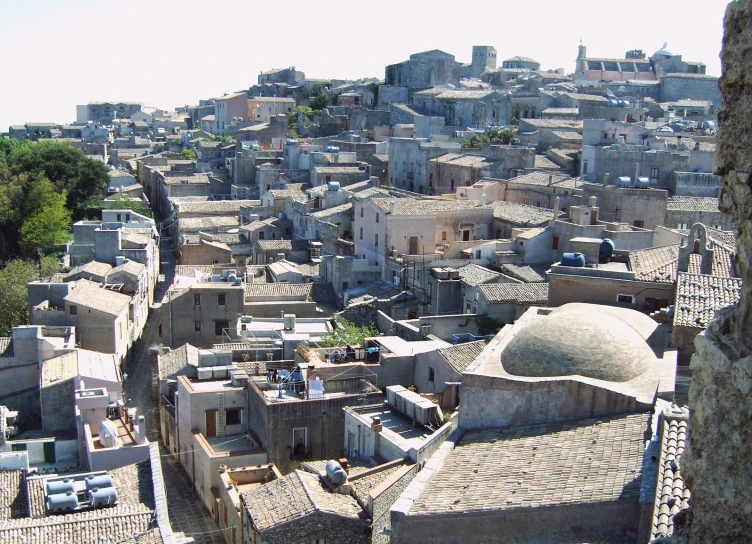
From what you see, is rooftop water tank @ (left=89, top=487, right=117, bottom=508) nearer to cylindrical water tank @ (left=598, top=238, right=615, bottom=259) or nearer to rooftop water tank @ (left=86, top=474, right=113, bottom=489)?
rooftop water tank @ (left=86, top=474, right=113, bottom=489)

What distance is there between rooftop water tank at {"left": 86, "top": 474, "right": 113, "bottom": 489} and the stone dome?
7914mm

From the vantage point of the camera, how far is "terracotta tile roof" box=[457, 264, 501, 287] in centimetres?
2512

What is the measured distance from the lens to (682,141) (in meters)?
40.2

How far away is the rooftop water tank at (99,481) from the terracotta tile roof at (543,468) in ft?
24.0

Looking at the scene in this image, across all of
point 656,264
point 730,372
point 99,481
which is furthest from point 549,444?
point 656,264

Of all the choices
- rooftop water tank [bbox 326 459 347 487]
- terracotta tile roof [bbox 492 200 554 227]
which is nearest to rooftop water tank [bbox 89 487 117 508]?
rooftop water tank [bbox 326 459 347 487]

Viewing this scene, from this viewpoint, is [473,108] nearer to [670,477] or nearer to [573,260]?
[573,260]

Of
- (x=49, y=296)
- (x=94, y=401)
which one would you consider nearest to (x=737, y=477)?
(x=94, y=401)

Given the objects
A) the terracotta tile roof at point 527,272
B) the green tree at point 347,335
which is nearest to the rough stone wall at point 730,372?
the green tree at point 347,335

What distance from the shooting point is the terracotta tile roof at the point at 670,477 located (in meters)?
7.39

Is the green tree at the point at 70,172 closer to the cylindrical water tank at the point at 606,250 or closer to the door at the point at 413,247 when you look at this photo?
the door at the point at 413,247

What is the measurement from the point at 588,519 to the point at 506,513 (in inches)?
36.9

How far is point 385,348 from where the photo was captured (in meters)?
21.2

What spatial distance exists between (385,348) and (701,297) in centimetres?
886
